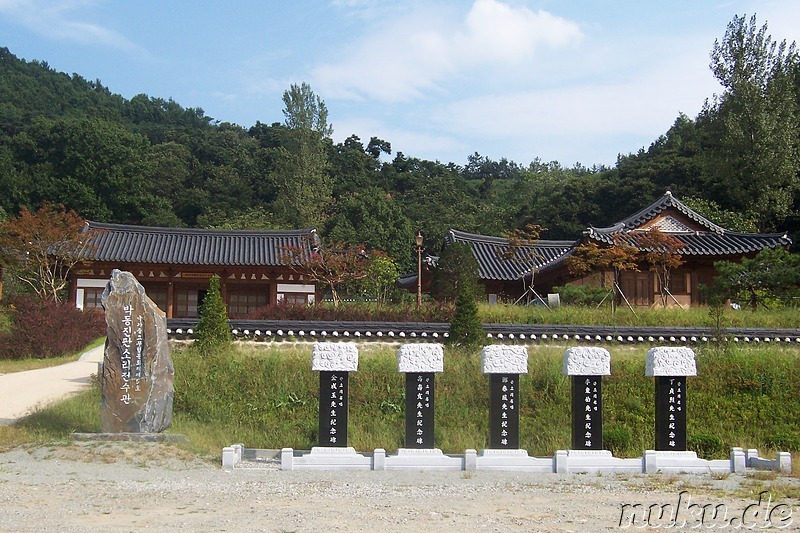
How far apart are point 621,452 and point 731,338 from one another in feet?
22.1

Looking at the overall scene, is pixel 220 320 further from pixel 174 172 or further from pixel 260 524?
pixel 174 172

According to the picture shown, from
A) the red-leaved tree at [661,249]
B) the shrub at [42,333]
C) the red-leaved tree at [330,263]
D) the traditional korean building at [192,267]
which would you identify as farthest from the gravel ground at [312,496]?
the traditional korean building at [192,267]

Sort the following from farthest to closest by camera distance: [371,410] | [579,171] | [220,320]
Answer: [579,171] → [220,320] → [371,410]

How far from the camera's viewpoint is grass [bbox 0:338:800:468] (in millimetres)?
12414

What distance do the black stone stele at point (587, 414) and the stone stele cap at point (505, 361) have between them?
2.65 ft

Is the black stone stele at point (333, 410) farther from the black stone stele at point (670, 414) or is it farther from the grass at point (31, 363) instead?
the grass at point (31, 363)

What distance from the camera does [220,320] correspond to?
16891mm

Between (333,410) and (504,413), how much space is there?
238 centimetres

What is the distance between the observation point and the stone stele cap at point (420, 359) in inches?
419

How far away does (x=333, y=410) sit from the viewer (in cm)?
1045

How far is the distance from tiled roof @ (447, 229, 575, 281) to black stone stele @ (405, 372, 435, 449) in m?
16.9

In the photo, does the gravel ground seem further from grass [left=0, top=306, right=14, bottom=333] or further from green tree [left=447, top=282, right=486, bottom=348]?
grass [left=0, top=306, right=14, bottom=333]

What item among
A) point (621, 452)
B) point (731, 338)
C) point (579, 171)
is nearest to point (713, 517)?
point (621, 452)

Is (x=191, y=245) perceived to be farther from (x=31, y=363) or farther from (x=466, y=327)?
(x=466, y=327)
